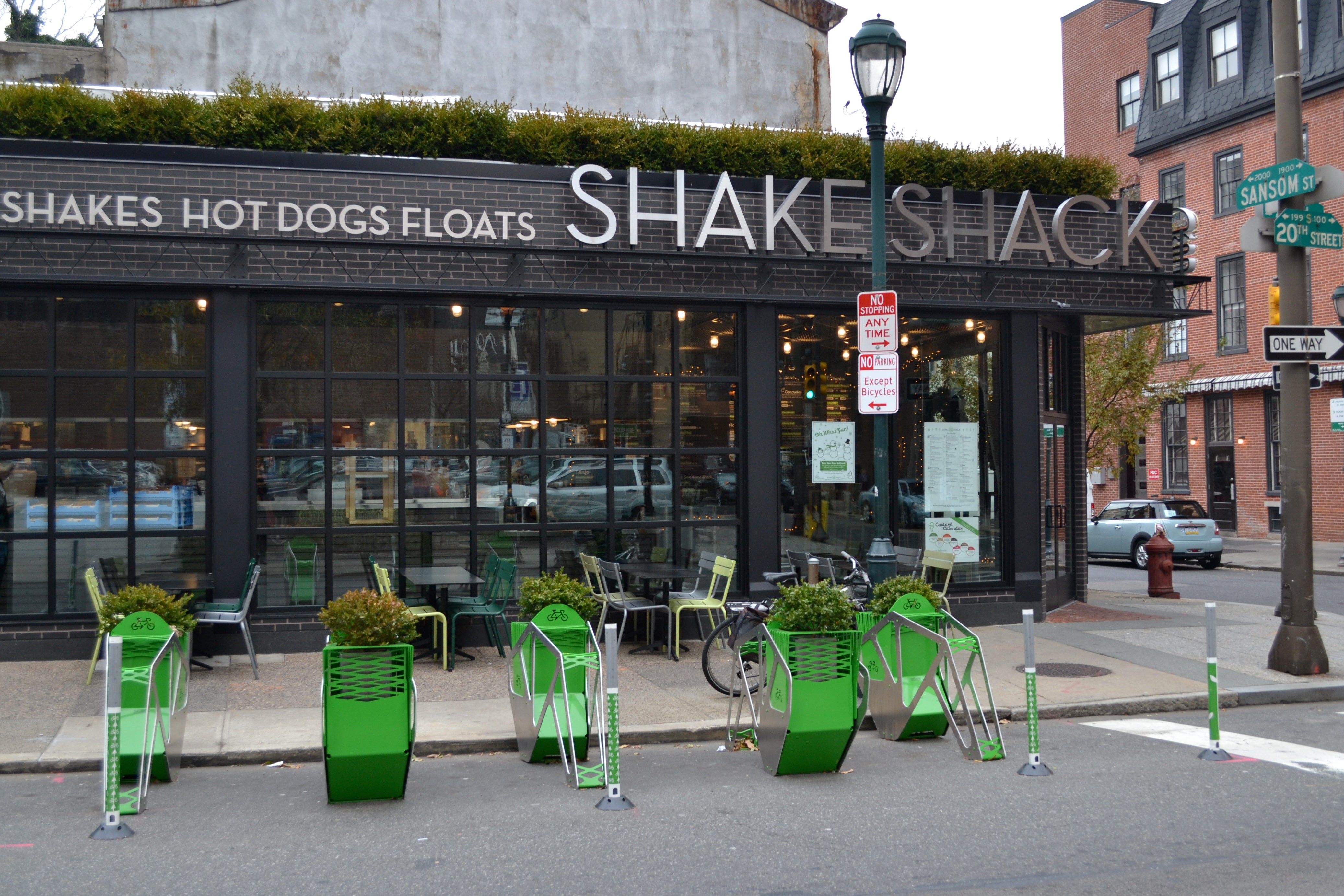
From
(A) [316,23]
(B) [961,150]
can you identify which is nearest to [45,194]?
(A) [316,23]

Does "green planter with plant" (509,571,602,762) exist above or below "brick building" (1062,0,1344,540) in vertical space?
below

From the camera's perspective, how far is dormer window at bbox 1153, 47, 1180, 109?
35.2 metres

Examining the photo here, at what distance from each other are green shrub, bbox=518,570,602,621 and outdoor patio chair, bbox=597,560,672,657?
9.33ft

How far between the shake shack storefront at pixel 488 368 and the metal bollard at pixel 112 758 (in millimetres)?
5448

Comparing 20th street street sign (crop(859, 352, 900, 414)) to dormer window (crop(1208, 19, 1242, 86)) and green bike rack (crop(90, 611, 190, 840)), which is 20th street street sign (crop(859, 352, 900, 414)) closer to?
green bike rack (crop(90, 611, 190, 840))

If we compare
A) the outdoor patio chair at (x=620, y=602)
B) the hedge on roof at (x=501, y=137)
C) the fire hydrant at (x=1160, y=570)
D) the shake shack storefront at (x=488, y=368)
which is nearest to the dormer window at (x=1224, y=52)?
the fire hydrant at (x=1160, y=570)

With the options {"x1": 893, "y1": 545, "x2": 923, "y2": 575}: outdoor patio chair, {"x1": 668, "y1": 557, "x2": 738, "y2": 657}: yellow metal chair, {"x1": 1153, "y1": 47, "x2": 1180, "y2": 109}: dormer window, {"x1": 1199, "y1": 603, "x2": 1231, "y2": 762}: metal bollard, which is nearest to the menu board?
{"x1": 893, "y1": 545, "x2": 923, "y2": 575}: outdoor patio chair

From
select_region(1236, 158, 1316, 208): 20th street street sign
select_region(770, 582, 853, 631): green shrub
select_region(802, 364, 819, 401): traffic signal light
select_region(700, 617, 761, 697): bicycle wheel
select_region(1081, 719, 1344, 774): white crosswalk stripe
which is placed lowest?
select_region(1081, 719, 1344, 774): white crosswalk stripe

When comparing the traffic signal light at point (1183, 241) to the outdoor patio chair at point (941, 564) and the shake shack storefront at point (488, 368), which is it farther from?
the outdoor patio chair at point (941, 564)

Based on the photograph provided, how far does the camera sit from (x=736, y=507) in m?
13.0

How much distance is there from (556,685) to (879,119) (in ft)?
18.9

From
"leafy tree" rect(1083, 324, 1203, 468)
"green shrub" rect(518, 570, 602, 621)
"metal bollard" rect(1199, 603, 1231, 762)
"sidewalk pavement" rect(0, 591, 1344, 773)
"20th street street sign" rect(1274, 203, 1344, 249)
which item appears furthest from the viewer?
"leafy tree" rect(1083, 324, 1203, 468)

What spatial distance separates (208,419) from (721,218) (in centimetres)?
591

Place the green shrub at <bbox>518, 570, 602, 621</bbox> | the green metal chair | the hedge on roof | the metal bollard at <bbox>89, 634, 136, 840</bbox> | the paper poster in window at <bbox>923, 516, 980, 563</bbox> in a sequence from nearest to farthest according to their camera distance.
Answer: the metal bollard at <bbox>89, 634, 136, 840</bbox>
the green shrub at <bbox>518, 570, 602, 621</bbox>
the green metal chair
the hedge on roof
the paper poster in window at <bbox>923, 516, 980, 563</bbox>
